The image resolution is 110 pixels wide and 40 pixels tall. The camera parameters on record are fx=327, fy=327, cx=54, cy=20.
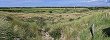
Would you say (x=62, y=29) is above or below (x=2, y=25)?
below

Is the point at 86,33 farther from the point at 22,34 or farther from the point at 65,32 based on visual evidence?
the point at 22,34

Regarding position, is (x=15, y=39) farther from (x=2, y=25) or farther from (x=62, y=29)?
(x=62, y=29)

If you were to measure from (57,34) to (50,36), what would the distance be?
2.04 ft

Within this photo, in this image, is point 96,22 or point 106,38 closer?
point 106,38

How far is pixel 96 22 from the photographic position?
25.9m

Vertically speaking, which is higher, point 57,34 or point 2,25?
point 2,25

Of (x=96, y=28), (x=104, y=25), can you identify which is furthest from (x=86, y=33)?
(x=104, y=25)

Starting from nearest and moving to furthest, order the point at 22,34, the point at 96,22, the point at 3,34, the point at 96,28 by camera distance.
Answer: the point at 3,34, the point at 22,34, the point at 96,28, the point at 96,22

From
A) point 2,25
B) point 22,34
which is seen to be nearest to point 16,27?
point 22,34

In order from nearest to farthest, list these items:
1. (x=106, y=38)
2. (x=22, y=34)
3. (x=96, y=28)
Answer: (x=22, y=34) → (x=106, y=38) → (x=96, y=28)

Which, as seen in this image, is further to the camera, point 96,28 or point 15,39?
point 96,28

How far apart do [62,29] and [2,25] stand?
9446mm

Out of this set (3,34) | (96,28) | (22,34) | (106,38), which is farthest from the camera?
(96,28)

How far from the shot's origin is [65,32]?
26.0m
